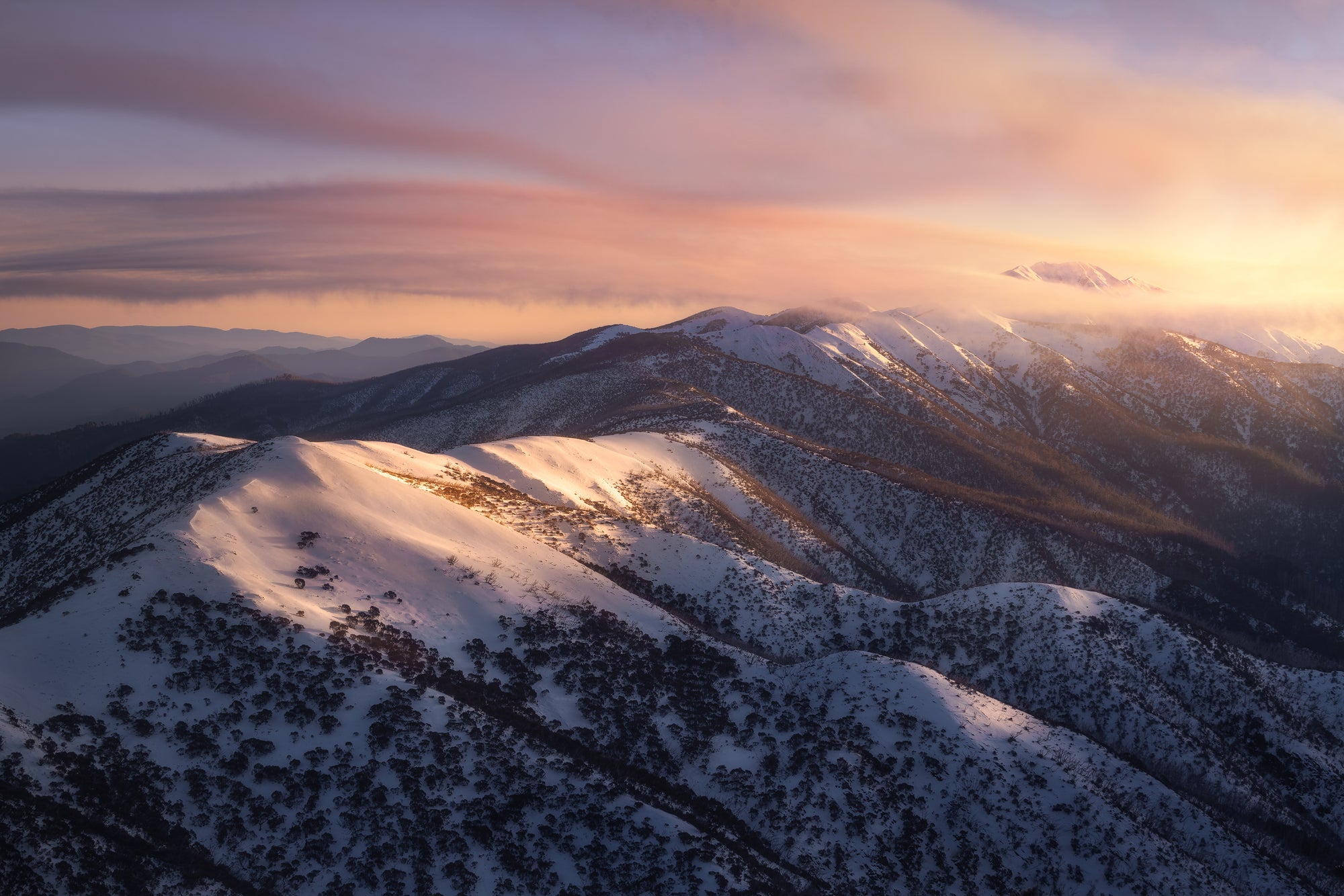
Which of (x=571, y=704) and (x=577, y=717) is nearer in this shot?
(x=577, y=717)

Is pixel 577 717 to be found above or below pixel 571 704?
below

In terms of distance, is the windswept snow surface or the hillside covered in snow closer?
the hillside covered in snow

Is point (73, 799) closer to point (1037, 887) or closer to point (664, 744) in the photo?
point (664, 744)

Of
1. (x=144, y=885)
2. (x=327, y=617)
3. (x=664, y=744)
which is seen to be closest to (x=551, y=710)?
(x=664, y=744)

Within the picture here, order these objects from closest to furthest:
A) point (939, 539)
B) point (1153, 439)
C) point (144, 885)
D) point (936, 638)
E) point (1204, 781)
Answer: point (144, 885)
point (1204, 781)
point (936, 638)
point (939, 539)
point (1153, 439)
